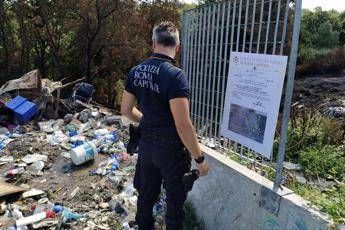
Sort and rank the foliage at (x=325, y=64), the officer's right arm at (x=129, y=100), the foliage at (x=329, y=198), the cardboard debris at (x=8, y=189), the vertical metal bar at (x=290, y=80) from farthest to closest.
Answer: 1. the foliage at (x=325, y=64)
2. the cardboard debris at (x=8, y=189)
3. the officer's right arm at (x=129, y=100)
4. the vertical metal bar at (x=290, y=80)
5. the foliage at (x=329, y=198)

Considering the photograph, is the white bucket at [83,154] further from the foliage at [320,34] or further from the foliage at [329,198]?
the foliage at [320,34]

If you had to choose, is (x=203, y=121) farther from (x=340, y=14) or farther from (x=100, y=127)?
(x=340, y=14)

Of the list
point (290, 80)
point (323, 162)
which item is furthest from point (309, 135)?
point (290, 80)

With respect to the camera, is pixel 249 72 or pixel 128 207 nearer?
pixel 249 72

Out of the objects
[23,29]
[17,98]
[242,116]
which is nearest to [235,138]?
[242,116]

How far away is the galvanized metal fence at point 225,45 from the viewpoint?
10.9ft

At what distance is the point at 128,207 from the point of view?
5160mm

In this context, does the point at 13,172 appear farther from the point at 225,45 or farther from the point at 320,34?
the point at 320,34

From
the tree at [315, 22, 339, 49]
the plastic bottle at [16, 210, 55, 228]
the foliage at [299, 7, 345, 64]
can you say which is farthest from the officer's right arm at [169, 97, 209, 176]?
the tree at [315, 22, 339, 49]

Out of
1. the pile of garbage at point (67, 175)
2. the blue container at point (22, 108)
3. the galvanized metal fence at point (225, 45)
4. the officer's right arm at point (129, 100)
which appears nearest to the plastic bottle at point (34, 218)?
the pile of garbage at point (67, 175)

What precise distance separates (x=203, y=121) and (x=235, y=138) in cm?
82

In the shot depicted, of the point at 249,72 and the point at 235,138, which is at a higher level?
the point at 249,72

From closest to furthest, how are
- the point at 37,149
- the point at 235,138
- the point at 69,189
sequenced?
1. the point at 235,138
2. the point at 69,189
3. the point at 37,149

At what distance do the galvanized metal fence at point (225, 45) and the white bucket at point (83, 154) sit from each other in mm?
2589
